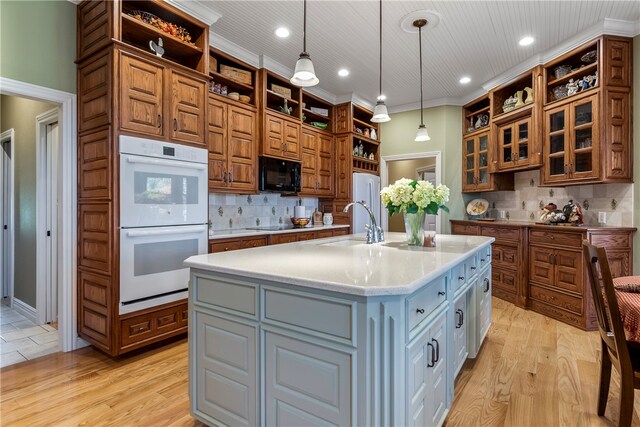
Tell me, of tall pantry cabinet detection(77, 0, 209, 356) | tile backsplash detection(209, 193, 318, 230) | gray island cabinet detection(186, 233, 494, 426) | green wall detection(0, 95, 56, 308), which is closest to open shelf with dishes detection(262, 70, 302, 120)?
tile backsplash detection(209, 193, 318, 230)

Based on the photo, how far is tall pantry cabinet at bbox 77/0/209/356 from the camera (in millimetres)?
2545

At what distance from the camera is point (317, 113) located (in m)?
5.30

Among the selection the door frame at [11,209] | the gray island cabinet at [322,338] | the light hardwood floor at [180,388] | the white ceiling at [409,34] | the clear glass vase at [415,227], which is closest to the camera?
the gray island cabinet at [322,338]

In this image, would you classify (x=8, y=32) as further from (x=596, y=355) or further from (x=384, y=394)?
(x=596, y=355)

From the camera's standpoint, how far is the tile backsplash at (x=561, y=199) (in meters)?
3.44

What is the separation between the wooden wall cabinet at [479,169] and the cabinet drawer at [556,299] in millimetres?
1525

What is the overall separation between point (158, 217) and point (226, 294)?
56.5 inches

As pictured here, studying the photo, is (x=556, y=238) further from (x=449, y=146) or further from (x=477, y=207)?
(x=449, y=146)

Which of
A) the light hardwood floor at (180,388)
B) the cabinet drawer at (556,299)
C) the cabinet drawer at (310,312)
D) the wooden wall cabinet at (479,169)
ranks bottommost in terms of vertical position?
the light hardwood floor at (180,388)

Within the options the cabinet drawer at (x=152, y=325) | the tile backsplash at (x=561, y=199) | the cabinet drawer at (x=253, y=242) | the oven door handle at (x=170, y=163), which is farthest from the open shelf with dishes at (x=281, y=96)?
the tile backsplash at (x=561, y=199)

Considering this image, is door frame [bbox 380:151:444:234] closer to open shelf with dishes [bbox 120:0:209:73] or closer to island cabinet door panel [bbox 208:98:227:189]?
island cabinet door panel [bbox 208:98:227:189]

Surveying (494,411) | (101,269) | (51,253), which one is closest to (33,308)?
(51,253)

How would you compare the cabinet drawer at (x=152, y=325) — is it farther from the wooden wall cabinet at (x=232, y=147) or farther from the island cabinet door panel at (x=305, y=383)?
the island cabinet door panel at (x=305, y=383)

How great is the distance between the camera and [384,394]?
1273mm
